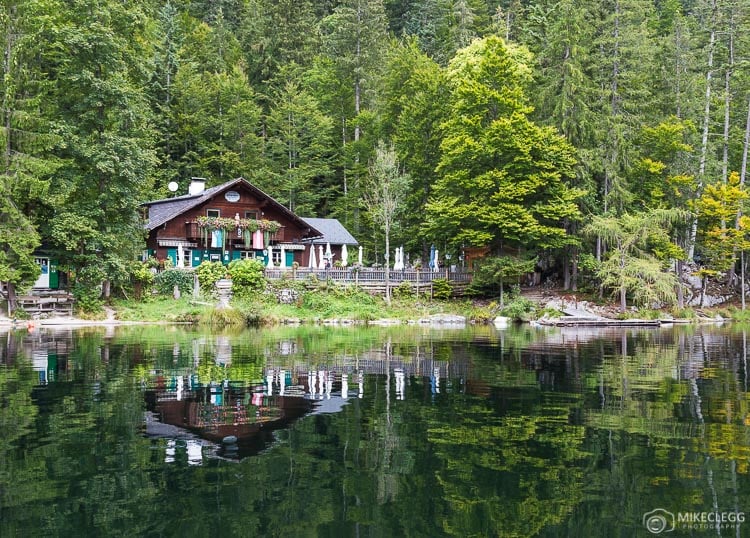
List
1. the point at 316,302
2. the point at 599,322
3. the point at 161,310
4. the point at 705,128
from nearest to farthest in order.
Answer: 1. the point at 161,310
2. the point at 599,322
3. the point at 316,302
4. the point at 705,128

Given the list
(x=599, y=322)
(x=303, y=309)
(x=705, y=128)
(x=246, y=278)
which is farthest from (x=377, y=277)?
(x=705, y=128)

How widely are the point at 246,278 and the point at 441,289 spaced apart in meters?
13.1

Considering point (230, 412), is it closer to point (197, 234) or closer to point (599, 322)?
point (599, 322)

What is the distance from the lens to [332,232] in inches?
2183

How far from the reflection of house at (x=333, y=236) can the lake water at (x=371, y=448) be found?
36.1 meters

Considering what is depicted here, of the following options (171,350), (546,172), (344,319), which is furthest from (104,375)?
(546,172)

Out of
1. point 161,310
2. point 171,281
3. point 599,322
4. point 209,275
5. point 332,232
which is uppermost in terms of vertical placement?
point 332,232

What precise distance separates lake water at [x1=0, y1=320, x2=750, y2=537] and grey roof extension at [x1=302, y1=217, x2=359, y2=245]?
3640cm

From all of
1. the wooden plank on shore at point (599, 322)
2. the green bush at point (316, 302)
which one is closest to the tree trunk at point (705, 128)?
the wooden plank on shore at point (599, 322)

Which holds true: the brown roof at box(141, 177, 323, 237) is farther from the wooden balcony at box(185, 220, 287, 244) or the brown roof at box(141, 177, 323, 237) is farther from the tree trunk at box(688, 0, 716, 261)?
the tree trunk at box(688, 0, 716, 261)

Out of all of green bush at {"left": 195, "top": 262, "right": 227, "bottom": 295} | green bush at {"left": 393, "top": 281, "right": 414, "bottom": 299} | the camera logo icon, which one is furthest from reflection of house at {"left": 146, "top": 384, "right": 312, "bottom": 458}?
green bush at {"left": 393, "top": 281, "right": 414, "bottom": 299}

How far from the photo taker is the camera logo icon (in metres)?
6.04

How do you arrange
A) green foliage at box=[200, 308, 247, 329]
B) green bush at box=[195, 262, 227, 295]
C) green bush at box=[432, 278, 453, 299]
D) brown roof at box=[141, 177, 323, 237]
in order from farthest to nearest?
brown roof at box=[141, 177, 323, 237] < green bush at box=[432, 278, 453, 299] < green bush at box=[195, 262, 227, 295] < green foliage at box=[200, 308, 247, 329]

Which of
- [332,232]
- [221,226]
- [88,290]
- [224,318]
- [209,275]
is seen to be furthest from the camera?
[332,232]
